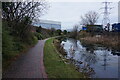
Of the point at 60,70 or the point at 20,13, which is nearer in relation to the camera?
the point at 60,70

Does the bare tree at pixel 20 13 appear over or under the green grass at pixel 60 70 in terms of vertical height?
over

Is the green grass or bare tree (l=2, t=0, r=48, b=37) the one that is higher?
bare tree (l=2, t=0, r=48, b=37)

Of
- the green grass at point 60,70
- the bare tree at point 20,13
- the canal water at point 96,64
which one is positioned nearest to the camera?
the green grass at point 60,70

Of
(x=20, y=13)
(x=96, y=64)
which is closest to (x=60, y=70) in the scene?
(x=96, y=64)

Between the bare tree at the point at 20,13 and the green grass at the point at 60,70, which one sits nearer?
the green grass at the point at 60,70

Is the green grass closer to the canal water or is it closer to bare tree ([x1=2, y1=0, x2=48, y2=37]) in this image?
the canal water

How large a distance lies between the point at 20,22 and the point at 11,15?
1659 mm

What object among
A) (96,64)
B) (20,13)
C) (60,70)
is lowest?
(96,64)

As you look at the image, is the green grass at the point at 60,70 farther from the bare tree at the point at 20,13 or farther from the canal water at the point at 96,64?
the bare tree at the point at 20,13

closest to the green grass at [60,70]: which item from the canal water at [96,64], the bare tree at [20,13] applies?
the canal water at [96,64]

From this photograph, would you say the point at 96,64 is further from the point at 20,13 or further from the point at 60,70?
the point at 20,13

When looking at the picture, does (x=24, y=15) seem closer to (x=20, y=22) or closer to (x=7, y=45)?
(x=20, y=22)

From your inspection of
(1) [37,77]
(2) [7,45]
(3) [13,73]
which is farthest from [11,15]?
(1) [37,77]

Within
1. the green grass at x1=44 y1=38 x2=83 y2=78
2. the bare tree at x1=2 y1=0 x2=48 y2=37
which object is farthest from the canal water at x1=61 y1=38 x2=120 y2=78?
the bare tree at x1=2 y1=0 x2=48 y2=37
